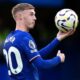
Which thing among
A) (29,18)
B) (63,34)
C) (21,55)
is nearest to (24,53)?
(21,55)

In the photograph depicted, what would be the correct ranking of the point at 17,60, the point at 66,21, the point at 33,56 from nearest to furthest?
the point at 33,56
the point at 17,60
the point at 66,21

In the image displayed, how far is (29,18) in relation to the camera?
7250 millimetres

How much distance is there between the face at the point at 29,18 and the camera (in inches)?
284

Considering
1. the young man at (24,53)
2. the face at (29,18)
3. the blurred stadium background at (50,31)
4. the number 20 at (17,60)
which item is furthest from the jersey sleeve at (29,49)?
the blurred stadium background at (50,31)

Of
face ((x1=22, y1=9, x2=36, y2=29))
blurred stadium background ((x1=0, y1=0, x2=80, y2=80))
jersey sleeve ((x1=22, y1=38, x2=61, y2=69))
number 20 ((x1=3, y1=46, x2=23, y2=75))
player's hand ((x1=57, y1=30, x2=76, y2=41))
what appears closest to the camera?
jersey sleeve ((x1=22, y1=38, x2=61, y2=69))

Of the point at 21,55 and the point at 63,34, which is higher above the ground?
the point at 63,34

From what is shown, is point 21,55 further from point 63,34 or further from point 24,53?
point 63,34

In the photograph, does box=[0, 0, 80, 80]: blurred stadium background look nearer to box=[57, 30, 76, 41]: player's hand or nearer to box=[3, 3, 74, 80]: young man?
box=[57, 30, 76, 41]: player's hand

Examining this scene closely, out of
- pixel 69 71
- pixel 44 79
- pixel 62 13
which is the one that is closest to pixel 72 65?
pixel 69 71

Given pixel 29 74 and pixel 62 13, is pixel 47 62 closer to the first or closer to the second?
pixel 29 74

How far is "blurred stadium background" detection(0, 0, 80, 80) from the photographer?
1346cm

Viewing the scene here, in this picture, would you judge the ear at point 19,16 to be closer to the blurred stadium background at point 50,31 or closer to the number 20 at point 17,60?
the number 20 at point 17,60

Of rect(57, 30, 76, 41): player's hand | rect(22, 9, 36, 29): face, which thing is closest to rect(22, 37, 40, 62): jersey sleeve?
rect(22, 9, 36, 29): face

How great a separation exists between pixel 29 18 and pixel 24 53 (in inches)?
19.0
